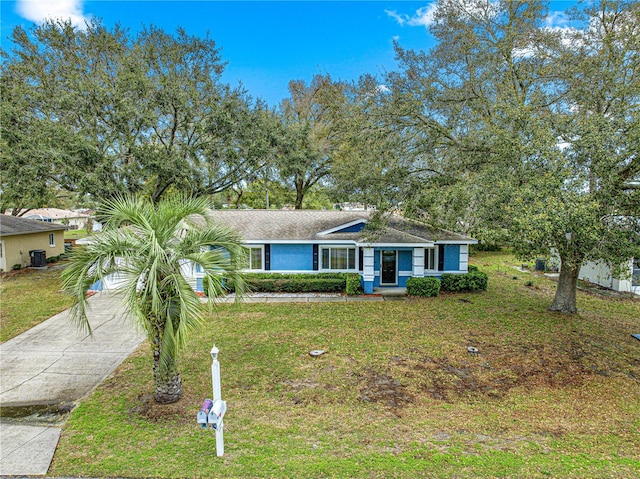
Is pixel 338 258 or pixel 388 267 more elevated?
pixel 338 258

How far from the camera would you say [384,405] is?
281 inches

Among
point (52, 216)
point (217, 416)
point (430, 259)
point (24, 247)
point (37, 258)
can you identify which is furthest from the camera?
point (52, 216)

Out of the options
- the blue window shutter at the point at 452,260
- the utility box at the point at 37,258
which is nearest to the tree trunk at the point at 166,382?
the blue window shutter at the point at 452,260

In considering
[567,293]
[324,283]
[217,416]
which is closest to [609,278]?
[567,293]

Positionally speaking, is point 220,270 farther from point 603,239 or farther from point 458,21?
point 458,21

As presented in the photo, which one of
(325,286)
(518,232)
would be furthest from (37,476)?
(325,286)

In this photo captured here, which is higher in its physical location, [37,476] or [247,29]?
[247,29]

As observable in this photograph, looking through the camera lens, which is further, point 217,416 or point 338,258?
point 338,258

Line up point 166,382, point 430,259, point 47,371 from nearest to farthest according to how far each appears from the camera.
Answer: point 166,382
point 47,371
point 430,259

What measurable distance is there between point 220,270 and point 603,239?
373 inches

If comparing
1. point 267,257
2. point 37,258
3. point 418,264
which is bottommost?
point 37,258

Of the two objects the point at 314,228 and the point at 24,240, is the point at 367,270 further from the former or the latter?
the point at 24,240

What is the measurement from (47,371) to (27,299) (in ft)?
28.2

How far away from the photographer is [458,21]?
1458 cm
